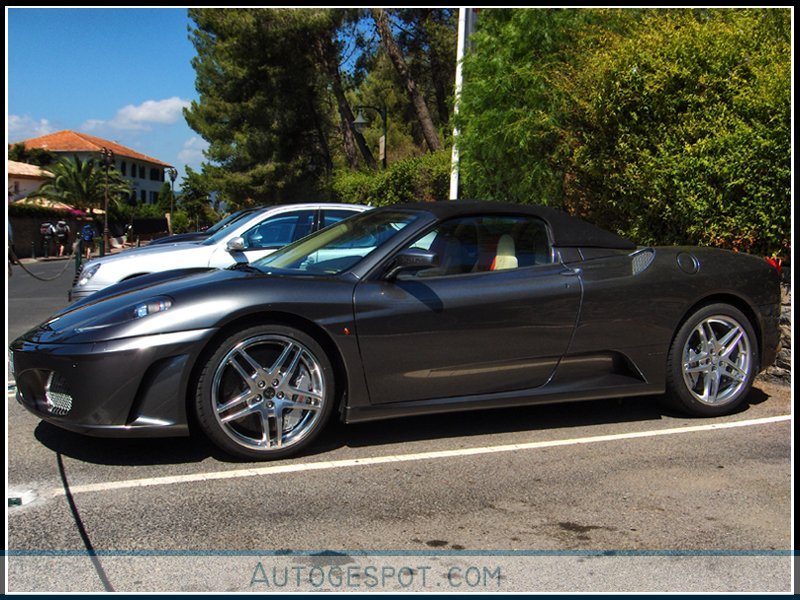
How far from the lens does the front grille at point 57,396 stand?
13.2 feet

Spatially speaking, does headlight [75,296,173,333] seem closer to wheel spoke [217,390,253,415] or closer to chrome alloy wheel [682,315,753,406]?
wheel spoke [217,390,253,415]

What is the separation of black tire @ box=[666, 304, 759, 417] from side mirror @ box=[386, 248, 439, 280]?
175 centimetres

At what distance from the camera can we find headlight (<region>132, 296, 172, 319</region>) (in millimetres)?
4074

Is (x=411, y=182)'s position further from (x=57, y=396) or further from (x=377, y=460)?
(x=57, y=396)

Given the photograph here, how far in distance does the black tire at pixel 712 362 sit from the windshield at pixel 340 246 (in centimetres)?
191

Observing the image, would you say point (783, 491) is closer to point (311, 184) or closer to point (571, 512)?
point (571, 512)

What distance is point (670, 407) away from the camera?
5223 mm

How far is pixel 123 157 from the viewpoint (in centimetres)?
9750

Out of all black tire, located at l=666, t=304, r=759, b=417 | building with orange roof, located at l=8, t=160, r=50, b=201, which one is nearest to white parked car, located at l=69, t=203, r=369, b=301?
black tire, located at l=666, t=304, r=759, b=417

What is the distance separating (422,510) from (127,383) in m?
1.58

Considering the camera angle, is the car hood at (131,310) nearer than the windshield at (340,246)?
Yes

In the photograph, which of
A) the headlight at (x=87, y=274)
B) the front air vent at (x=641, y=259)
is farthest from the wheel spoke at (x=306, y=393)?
the headlight at (x=87, y=274)

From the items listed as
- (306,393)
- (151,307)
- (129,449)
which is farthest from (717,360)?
(129,449)

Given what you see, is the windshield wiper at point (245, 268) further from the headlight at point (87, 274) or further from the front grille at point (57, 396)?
the headlight at point (87, 274)
